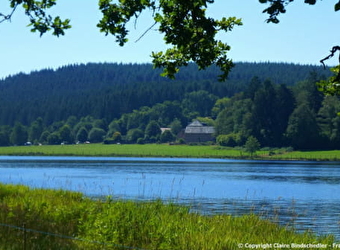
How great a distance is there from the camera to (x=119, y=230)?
14.4 m

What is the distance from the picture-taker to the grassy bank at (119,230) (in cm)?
1352

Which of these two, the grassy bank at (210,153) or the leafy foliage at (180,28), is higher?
the leafy foliage at (180,28)

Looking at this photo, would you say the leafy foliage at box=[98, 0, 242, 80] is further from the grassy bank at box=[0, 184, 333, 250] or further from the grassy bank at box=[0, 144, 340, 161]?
the grassy bank at box=[0, 144, 340, 161]

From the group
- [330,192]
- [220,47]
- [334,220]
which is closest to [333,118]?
[330,192]

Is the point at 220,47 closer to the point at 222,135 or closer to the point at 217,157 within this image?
the point at 217,157

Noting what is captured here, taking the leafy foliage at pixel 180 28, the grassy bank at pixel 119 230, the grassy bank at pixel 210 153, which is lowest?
the grassy bank at pixel 210 153

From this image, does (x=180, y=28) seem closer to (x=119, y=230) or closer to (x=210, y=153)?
(x=119, y=230)

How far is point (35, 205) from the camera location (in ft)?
57.9

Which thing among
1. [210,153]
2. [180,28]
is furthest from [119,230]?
[210,153]

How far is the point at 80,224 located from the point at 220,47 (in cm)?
622

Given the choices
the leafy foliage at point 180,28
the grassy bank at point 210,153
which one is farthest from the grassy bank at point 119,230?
the grassy bank at point 210,153

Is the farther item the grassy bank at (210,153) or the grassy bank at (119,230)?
the grassy bank at (210,153)

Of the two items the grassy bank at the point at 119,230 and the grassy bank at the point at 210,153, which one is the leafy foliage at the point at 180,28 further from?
the grassy bank at the point at 210,153

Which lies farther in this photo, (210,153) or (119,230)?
(210,153)
